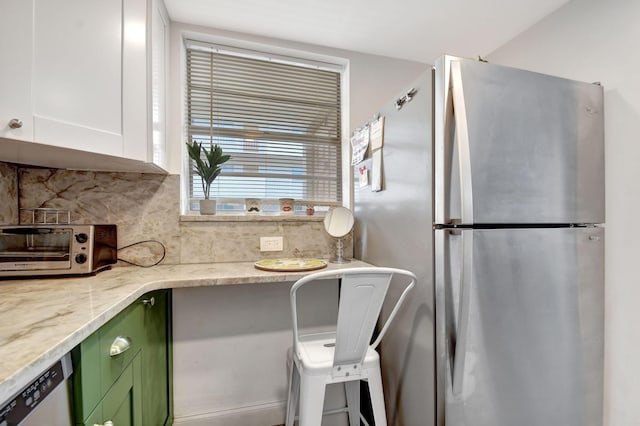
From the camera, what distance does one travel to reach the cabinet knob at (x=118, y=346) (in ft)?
2.66

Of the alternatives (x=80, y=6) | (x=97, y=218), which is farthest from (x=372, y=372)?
(x=80, y=6)

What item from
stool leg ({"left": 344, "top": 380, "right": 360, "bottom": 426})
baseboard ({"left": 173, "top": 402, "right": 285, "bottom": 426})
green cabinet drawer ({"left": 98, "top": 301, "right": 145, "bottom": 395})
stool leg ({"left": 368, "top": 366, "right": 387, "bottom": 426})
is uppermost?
green cabinet drawer ({"left": 98, "top": 301, "right": 145, "bottom": 395})

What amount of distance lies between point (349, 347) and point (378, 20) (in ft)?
5.86

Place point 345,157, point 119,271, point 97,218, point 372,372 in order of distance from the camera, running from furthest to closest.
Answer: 1. point 345,157
2. point 97,218
3. point 119,271
4. point 372,372

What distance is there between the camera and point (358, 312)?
1046 mm

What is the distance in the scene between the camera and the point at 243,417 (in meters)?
1.60

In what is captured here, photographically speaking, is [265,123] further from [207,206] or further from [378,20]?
[378,20]

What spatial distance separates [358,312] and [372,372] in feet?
1.01

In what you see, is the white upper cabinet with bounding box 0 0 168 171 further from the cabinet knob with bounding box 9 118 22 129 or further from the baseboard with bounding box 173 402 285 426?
the baseboard with bounding box 173 402 285 426

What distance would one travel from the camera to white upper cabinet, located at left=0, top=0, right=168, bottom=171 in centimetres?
85

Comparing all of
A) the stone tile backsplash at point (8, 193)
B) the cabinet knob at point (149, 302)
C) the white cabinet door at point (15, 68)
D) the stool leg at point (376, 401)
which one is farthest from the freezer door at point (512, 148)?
the stone tile backsplash at point (8, 193)

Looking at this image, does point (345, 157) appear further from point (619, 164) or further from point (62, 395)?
point (62, 395)

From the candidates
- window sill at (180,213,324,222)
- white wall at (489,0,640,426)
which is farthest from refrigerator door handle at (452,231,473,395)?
window sill at (180,213,324,222)

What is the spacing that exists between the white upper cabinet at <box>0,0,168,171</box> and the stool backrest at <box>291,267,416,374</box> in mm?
983
